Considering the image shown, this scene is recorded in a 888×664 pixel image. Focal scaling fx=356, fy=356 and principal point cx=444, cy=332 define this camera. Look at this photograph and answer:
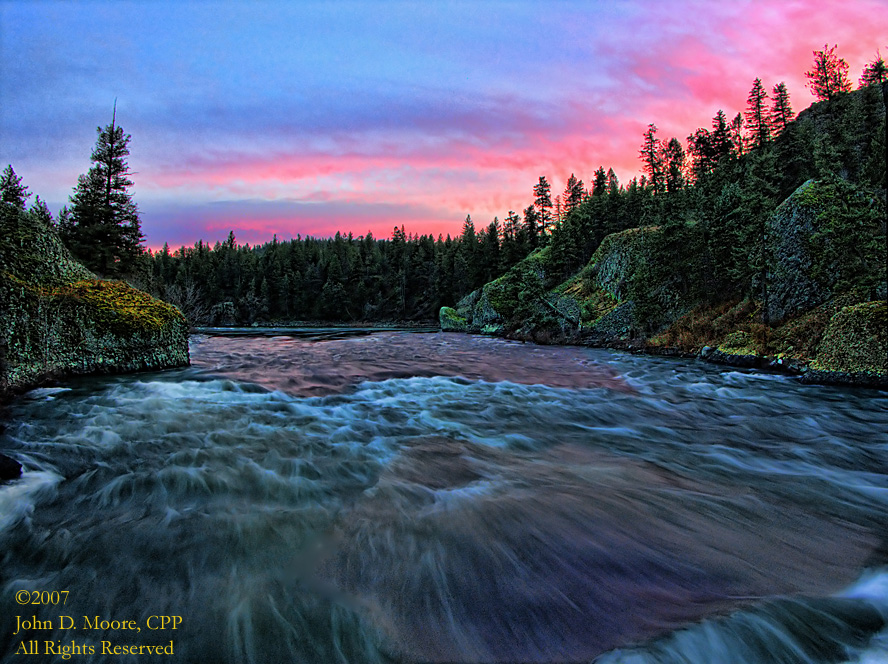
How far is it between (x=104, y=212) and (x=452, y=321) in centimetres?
3800

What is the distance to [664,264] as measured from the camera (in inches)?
1028

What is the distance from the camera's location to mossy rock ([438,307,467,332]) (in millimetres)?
51719

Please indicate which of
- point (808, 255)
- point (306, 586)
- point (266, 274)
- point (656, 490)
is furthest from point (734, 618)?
point (266, 274)

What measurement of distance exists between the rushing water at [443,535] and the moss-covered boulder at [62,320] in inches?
86.8

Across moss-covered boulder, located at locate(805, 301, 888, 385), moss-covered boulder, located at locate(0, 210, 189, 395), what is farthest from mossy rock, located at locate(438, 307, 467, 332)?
moss-covered boulder, located at locate(0, 210, 189, 395)

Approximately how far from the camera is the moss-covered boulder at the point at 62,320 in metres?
8.43

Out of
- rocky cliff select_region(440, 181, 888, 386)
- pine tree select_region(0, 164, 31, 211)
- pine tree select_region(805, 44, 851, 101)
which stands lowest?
rocky cliff select_region(440, 181, 888, 386)

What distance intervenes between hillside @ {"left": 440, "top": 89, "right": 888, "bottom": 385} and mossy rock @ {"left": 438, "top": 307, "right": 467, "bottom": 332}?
7629 millimetres

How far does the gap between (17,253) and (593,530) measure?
48.4ft

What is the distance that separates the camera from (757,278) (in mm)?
18672

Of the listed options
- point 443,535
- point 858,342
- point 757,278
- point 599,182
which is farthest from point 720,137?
point 443,535

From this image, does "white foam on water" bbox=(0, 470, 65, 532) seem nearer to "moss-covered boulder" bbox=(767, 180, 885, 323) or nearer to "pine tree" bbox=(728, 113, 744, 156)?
"moss-covered boulder" bbox=(767, 180, 885, 323)

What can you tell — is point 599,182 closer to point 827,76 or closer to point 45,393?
point 827,76

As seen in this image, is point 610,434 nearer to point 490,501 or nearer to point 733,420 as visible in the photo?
point 733,420
